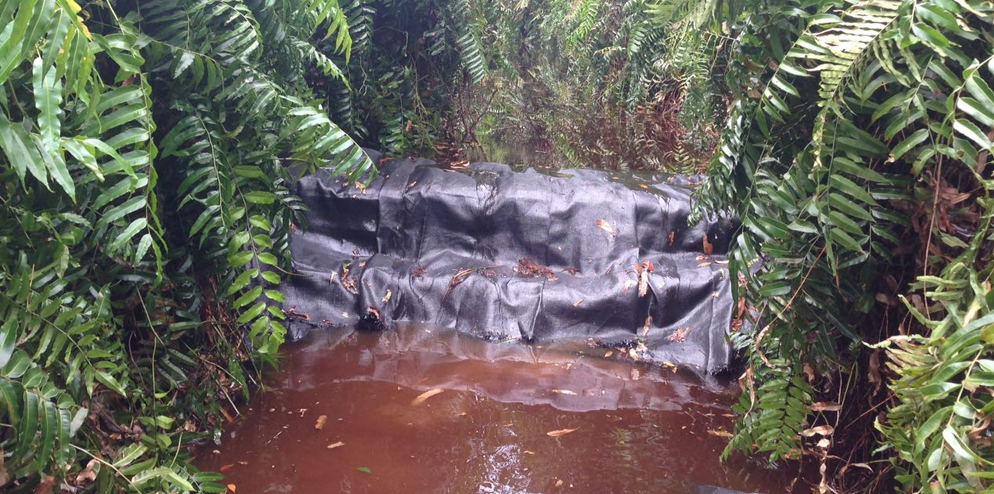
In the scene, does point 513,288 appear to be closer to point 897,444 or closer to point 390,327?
point 390,327

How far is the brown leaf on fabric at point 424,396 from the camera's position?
3270mm

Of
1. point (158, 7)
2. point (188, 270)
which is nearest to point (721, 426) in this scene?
point (188, 270)

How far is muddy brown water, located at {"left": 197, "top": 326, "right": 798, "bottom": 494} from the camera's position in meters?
2.61

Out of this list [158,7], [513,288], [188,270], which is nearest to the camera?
[158,7]

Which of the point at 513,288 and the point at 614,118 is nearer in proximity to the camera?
the point at 513,288

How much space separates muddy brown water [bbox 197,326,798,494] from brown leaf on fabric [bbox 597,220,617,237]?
0.85m

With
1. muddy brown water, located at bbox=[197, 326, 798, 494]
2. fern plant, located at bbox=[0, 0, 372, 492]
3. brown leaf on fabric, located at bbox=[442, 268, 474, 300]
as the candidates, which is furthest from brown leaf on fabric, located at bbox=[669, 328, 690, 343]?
fern plant, located at bbox=[0, 0, 372, 492]

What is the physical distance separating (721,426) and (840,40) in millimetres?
2170

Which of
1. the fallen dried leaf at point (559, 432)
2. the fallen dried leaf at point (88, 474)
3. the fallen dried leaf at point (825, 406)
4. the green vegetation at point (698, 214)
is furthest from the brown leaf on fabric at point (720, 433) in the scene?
the fallen dried leaf at point (88, 474)

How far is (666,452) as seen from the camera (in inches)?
113

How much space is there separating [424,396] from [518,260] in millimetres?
1424

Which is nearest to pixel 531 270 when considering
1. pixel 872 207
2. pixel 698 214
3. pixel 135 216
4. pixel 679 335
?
pixel 679 335

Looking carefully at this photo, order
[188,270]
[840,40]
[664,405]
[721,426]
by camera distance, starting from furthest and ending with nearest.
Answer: [664,405] → [721,426] → [188,270] → [840,40]

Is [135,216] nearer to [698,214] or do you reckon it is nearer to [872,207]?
[698,214]
